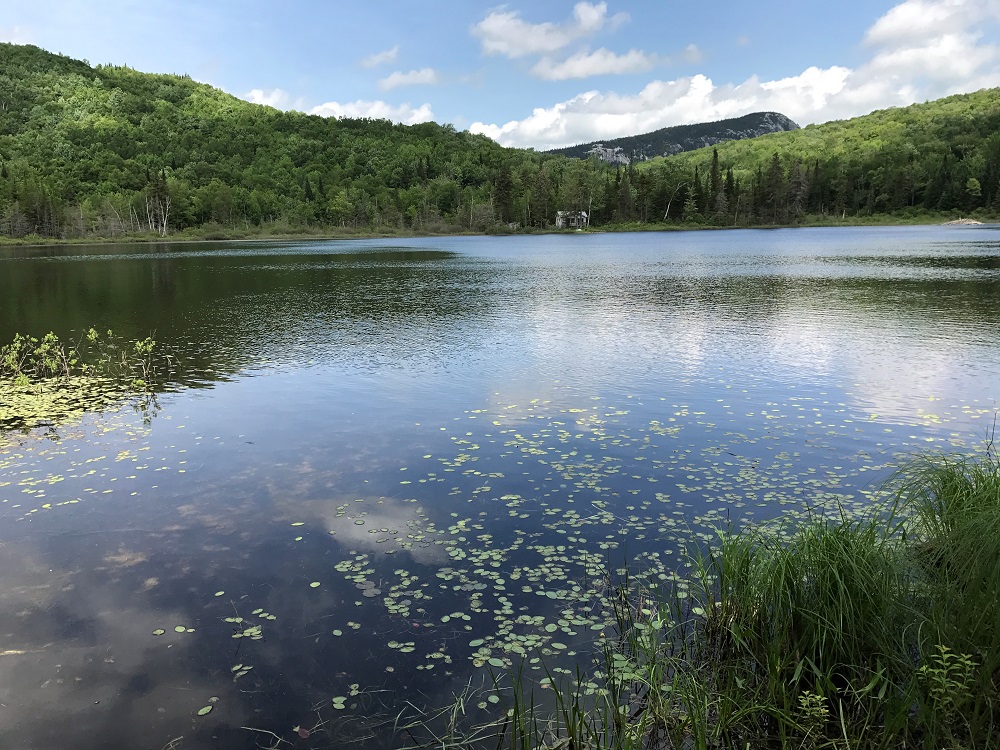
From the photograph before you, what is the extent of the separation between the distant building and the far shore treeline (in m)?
1.58

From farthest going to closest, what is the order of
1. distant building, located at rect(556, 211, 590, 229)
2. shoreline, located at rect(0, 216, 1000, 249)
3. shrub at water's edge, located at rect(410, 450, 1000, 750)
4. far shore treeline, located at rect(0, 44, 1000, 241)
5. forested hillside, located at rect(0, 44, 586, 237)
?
distant building, located at rect(556, 211, 590, 229) → far shore treeline, located at rect(0, 44, 1000, 241) → forested hillside, located at rect(0, 44, 586, 237) → shoreline, located at rect(0, 216, 1000, 249) → shrub at water's edge, located at rect(410, 450, 1000, 750)

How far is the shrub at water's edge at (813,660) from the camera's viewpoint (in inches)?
159

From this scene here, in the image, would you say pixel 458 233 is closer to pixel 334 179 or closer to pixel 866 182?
pixel 334 179

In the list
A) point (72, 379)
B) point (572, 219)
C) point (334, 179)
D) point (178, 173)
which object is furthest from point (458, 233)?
point (72, 379)

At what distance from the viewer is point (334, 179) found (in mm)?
182625

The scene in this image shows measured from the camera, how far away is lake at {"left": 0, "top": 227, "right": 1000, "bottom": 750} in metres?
5.31

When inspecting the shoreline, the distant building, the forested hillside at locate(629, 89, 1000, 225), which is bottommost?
the shoreline

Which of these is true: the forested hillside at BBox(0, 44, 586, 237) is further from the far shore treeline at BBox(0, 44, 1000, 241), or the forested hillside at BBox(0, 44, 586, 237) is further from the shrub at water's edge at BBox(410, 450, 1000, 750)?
the shrub at water's edge at BBox(410, 450, 1000, 750)

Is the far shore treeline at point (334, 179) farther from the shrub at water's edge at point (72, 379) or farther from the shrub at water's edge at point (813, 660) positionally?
the shrub at water's edge at point (813, 660)

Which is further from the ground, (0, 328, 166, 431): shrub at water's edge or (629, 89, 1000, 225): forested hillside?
(629, 89, 1000, 225): forested hillside

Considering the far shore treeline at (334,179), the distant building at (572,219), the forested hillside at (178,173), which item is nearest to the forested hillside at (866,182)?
the far shore treeline at (334,179)

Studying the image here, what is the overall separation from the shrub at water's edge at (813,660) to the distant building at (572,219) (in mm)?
152261

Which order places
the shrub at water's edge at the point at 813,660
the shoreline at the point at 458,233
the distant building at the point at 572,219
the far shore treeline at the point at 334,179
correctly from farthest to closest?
the distant building at the point at 572,219 < the far shore treeline at the point at 334,179 < the shoreline at the point at 458,233 < the shrub at water's edge at the point at 813,660

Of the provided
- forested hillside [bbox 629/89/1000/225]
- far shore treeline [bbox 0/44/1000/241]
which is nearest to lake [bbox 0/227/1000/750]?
far shore treeline [bbox 0/44/1000/241]
